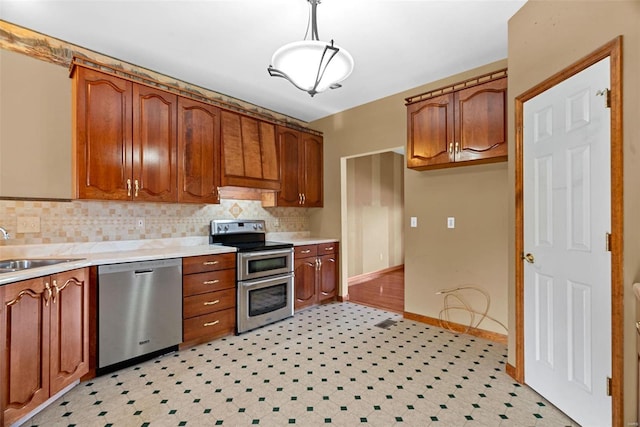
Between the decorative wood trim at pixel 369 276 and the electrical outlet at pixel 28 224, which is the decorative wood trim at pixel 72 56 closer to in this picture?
the electrical outlet at pixel 28 224

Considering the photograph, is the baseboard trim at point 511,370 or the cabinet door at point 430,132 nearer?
the baseboard trim at point 511,370

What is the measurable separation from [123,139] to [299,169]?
2.15 metres

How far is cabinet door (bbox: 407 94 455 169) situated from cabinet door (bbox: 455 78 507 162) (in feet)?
0.31

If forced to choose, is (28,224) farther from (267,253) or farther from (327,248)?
(327,248)

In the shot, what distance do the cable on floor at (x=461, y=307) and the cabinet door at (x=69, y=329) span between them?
326cm

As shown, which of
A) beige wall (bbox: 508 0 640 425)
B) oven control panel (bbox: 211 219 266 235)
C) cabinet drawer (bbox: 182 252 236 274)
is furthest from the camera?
oven control panel (bbox: 211 219 266 235)

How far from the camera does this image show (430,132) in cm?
306

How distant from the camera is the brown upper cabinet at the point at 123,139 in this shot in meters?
2.41

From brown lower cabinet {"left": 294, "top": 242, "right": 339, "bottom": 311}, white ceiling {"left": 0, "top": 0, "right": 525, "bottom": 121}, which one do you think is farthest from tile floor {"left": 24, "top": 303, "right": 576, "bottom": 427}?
white ceiling {"left": 0, "top": 0, "right": 525, "bottom": 121}

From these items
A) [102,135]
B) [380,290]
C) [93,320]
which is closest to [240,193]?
[102,135]

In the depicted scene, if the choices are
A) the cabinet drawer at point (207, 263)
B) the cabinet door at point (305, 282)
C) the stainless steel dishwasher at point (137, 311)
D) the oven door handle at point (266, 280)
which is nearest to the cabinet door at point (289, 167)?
the cabinet door at point (305, 282)

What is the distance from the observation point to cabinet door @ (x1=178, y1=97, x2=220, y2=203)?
299 centimetres

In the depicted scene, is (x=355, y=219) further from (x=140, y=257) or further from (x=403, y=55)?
(x=140, y=257)

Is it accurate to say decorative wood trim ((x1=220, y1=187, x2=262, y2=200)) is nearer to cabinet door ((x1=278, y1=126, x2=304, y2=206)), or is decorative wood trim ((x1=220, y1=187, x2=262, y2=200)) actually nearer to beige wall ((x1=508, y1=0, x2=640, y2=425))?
cabinet door ((x1=278, y1=126, x2=304, y2=206))
